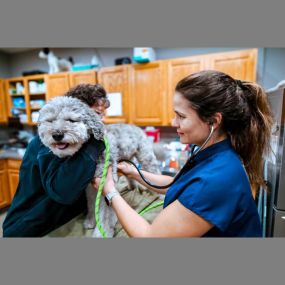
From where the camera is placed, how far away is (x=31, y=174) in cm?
66

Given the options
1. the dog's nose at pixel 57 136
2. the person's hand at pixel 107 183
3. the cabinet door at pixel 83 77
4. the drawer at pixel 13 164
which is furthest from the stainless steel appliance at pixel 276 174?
the drawer at pixel 13 164

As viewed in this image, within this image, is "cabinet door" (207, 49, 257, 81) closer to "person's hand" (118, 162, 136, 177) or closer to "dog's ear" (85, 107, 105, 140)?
"person's hand" (118, 162, 136, 177)

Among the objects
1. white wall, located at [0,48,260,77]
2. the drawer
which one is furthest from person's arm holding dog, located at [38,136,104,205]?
the drawer

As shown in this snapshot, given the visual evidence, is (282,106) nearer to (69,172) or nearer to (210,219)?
(210,219)

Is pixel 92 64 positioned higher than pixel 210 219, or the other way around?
pixel 92 64

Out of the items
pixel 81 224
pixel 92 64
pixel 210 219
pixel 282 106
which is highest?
pixel 92 64

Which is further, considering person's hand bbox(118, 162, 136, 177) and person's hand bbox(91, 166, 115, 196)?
person's hand bbox(118, 162, 136, 177)

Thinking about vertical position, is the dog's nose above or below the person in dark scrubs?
above

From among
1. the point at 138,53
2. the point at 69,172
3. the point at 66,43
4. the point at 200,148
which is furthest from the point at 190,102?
the point at 138,53

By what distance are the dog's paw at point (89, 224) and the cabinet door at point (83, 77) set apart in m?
1.70

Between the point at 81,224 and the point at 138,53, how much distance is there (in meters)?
1.58

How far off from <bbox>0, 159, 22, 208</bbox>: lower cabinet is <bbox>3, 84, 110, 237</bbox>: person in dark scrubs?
196 centimetres

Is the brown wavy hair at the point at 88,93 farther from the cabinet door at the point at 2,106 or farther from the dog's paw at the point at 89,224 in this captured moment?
the cabinet door at the point at 2,106

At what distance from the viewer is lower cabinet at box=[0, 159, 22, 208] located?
2332mm
